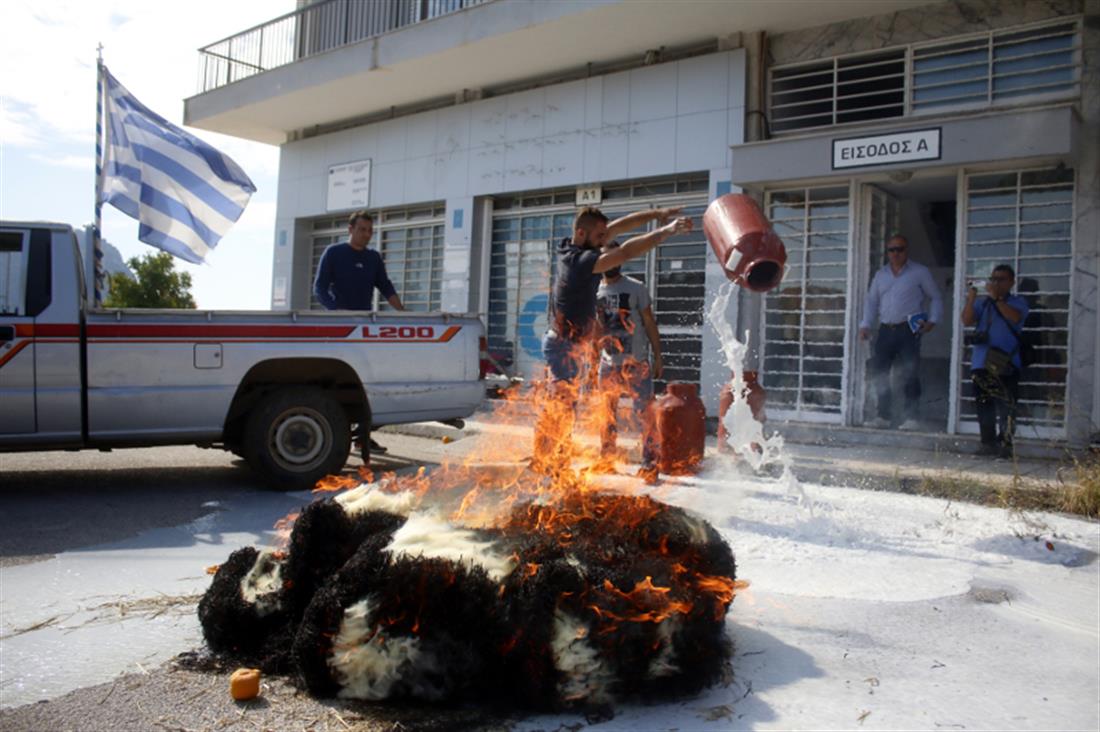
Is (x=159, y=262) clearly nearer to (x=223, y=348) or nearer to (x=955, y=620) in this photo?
(x=223, y=348)

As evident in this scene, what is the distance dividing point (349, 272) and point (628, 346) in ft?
9.76

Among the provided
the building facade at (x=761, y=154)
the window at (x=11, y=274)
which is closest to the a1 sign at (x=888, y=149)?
the building facade at (x=761, y=154)

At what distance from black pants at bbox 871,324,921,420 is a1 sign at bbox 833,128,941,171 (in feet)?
6.30

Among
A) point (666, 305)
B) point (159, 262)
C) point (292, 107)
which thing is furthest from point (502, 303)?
point (159, 262)

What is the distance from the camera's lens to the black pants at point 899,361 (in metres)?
10.2

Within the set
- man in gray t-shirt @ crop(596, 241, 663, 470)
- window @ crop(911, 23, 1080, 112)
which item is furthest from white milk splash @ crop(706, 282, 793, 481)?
window @ crop(911, 23, 1080, 112)

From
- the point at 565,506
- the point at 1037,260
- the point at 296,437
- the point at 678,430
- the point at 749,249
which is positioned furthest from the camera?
the point at 1037,260

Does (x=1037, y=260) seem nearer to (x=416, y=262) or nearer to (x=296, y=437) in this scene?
(x=296, y=437)

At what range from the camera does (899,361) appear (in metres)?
10.4

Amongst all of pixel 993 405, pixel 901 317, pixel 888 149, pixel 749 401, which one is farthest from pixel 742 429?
pixel 888 149

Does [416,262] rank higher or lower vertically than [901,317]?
higher

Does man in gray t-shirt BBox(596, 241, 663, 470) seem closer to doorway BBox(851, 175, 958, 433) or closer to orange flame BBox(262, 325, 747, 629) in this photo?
orange flame BBox(262, 325, 747, 629)

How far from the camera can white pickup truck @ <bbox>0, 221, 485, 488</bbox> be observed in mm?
6289

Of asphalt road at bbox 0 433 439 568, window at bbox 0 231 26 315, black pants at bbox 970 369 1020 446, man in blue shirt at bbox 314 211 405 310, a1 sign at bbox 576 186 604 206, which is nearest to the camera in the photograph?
asphalt road at bbox 0 433 439 568
